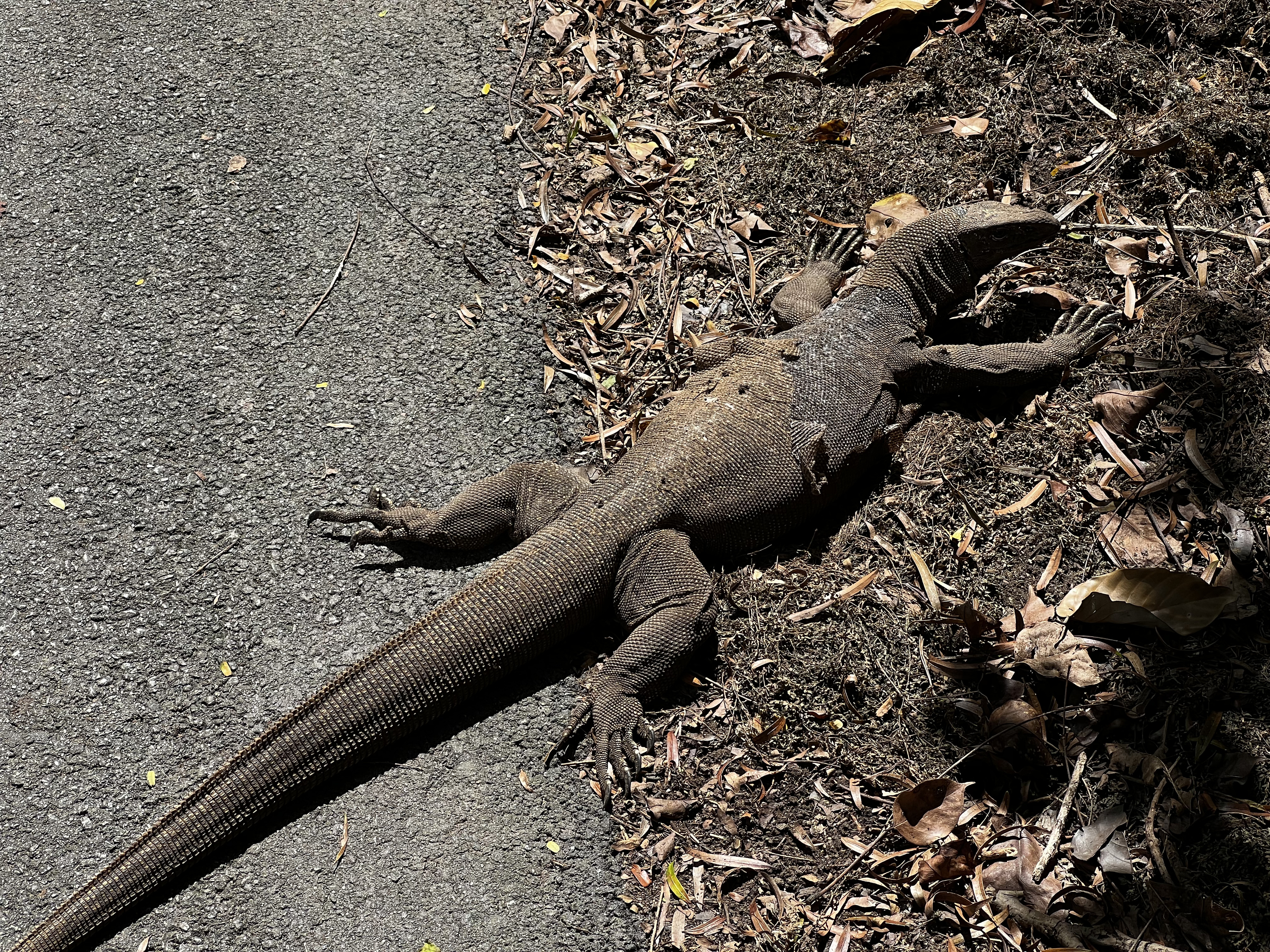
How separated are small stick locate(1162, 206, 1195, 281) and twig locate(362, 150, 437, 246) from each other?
3.62m

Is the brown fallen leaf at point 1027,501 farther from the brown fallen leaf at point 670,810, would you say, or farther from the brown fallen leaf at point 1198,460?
the brown fallen leaf at point 670,810

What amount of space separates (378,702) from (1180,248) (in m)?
4.44

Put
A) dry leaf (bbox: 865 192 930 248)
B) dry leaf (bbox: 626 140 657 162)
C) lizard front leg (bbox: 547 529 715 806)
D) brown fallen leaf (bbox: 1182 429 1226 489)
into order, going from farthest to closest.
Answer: dry leaf (bbox: 626 140 657 162)
dry leaf (bbox: 865 192 930 248)
brown fallen leaf (bbox: 1182 429 1226 489)
lizard front leg (bbox: 547 529 715 806)

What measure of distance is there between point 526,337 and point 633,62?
2267 mm

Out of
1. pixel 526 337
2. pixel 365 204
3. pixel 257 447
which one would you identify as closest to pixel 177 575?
pixel 257 447

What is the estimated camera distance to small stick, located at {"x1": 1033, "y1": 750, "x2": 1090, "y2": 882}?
345 cm

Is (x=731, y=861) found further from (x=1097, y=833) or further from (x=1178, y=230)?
(x=1178, y=230)

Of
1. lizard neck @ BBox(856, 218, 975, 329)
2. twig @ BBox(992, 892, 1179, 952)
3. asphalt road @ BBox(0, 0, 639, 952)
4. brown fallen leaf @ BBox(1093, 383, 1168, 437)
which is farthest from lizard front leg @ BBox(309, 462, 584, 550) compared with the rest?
brown fallen leaf @ BBox(1093, 383, 1168, 437)

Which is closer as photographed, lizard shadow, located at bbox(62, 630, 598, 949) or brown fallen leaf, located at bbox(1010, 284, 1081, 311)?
lizard shadow, located at bbox(62, 630, 598, 949)

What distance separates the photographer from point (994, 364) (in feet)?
15.4

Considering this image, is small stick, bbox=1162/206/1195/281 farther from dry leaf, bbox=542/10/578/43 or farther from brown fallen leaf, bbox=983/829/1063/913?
dry leaf, bbox=542/10/578/43

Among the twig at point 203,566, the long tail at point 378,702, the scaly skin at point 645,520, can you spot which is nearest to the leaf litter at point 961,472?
the scaly skin at point 645,520

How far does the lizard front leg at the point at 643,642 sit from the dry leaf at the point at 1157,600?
156 cm

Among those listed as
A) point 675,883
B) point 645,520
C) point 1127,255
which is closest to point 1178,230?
point 1127,255
